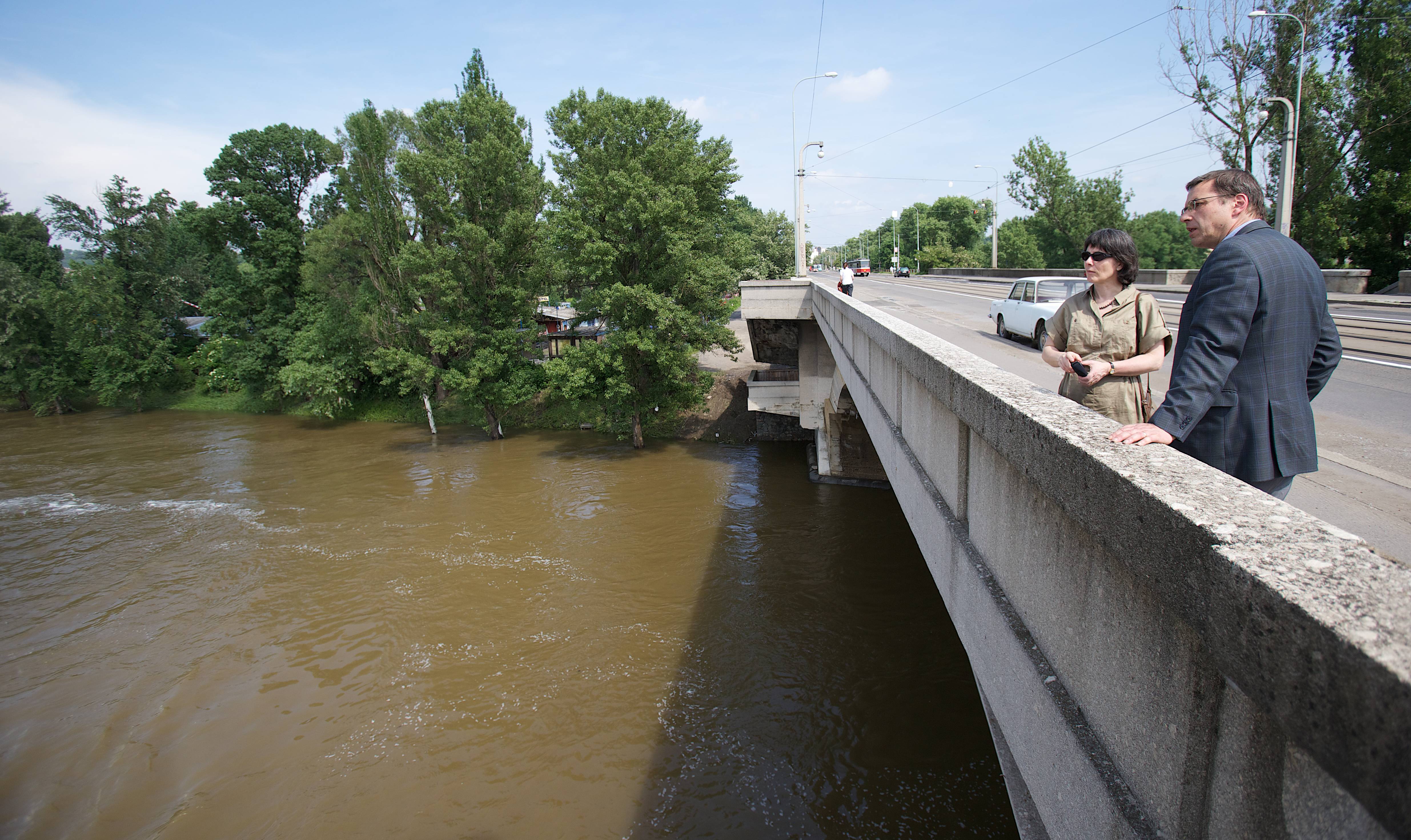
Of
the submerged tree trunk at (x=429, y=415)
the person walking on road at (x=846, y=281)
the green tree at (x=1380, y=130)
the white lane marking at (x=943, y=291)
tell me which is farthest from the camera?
the submerged tree trunk at (x=429, y=415)

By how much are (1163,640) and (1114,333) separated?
2.50 meters

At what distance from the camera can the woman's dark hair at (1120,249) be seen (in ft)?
12.3

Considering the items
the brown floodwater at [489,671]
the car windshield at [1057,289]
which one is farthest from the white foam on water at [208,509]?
the car windshield at [1057,289]

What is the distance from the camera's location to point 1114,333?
3748mm

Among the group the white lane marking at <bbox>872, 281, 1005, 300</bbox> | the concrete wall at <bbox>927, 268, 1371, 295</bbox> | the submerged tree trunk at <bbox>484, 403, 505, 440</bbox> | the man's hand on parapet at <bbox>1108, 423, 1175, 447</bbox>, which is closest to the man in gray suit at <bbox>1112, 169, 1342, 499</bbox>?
the man's hand on parapet at <bbox>1108, 423, 1175, 447</bbox>

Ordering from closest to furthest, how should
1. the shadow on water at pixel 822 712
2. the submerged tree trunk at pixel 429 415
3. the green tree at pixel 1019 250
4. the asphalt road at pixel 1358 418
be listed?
the asphalt road at pixel 1358 418
the shadow on water at pixel 822 712
the submerged tree trunk at pixel 429 415
the green tree at pixel 1019 250

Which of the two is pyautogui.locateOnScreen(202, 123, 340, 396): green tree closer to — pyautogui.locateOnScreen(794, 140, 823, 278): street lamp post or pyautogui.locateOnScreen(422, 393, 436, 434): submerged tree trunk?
pyautogui.locateOnScreen(422, 393, 436, 434): submerged tree trunk

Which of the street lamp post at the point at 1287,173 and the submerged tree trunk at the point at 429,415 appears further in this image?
the submerged tree trunk at the point at 429,415

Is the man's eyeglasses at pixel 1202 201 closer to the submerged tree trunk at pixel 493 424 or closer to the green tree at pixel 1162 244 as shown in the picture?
the submerged tree trunk at pixel 493 424

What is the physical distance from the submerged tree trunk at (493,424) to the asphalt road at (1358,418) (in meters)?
18.3

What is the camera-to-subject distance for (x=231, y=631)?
Result: 13141mm

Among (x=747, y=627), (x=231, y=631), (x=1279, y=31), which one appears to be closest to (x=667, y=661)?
(x=747, y=627)

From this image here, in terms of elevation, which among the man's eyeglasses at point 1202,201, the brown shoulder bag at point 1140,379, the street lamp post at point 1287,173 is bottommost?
the brown shoulder bag at point 1140,379

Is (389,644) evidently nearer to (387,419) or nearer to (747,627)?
(747,627)
